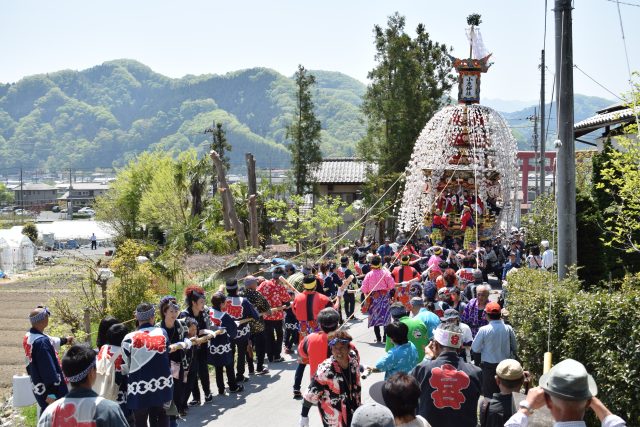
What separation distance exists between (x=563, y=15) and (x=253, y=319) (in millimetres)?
6195

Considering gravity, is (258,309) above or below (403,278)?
below

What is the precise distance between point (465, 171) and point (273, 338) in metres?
7.98

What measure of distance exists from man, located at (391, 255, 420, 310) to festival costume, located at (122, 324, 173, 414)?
659cm

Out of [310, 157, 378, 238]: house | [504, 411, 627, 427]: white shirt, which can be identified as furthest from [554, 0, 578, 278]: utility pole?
[310, 157, 378, 238]: house

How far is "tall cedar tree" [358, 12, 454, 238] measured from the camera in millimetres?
27359

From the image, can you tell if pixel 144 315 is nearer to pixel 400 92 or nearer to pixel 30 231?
pixel 400 92

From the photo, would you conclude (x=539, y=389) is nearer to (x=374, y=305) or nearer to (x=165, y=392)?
(x=165, y=392)

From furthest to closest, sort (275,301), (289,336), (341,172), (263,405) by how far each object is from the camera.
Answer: (341,172) → (289,336) → (275,301) → (263,405)

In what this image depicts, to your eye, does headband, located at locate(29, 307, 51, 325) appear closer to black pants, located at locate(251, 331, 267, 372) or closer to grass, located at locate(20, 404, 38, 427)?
grass, located at locate(20, 404, 38, 427)

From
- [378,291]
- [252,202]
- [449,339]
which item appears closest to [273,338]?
[378,291]

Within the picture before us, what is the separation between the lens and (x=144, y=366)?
690 centimetres

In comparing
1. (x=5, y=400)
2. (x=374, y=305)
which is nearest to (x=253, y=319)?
(x=374, y=305)

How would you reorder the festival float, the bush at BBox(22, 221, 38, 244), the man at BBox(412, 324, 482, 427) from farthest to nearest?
the bush at BBox(22, 221, 38, 244) → the festival float → the man at BBox(412, 324, 482, 427)

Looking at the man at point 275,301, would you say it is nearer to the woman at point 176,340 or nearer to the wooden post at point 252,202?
the woman at point 176,340
